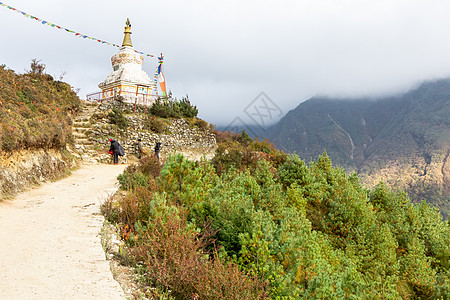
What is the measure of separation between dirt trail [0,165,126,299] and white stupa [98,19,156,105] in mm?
20402

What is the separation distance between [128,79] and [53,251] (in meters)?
26.0

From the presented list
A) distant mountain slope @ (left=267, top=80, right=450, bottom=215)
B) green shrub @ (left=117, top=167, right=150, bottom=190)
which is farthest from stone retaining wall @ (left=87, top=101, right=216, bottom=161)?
distant mountain slope @ (left=267, top=80, right=450, bottom=215)

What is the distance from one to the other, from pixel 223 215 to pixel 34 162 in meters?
7.99

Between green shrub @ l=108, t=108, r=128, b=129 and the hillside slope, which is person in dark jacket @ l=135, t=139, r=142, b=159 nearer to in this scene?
green shrub @ l=108, t=108, r=128, b=129

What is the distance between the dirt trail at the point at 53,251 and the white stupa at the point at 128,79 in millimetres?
20402

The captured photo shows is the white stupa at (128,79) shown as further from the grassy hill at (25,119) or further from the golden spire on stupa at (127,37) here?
the grassy hill at (25,119)

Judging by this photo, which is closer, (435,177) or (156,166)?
(156,166)

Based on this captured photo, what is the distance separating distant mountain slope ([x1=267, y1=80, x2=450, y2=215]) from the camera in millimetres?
75938

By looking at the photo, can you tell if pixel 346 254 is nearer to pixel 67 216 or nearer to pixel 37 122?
pixel 67 216

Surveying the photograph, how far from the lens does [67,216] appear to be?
616 centimetres

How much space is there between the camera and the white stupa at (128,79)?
27422 mm

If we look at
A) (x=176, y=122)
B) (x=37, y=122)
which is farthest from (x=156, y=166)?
(x=176, y=122)

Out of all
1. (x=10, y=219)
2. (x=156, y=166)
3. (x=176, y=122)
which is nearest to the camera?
(x=10, y=219)

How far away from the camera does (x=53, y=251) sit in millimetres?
4238
